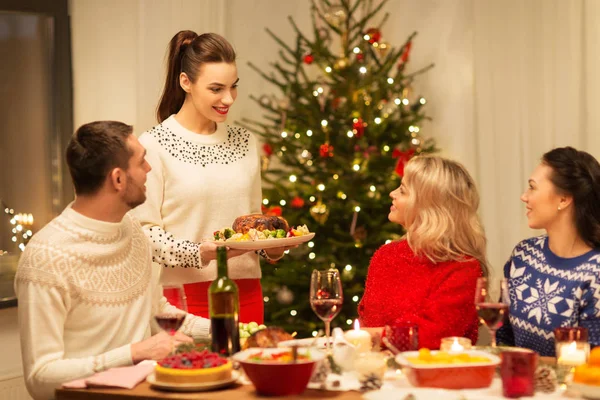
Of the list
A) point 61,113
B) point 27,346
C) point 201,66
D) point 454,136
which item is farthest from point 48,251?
point 454,136

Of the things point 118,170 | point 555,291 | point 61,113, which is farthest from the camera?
point 61,113

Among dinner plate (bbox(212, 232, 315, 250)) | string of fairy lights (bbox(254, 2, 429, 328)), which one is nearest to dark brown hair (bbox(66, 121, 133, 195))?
dinner plate (bbox(212, 232, 315, 250))

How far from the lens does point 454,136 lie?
5.67m

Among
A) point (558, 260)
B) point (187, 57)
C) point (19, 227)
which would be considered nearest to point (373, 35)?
point (187, 57)

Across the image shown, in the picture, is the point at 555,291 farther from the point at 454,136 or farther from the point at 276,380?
the point at 454,136

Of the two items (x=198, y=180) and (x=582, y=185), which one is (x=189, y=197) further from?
(x=582, y=185)

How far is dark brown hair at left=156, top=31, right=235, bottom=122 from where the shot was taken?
3.29 m

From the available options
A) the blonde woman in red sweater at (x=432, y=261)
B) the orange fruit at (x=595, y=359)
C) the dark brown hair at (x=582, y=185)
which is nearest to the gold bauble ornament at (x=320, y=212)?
the blonde woman in red sweater at (x=432, y=261)

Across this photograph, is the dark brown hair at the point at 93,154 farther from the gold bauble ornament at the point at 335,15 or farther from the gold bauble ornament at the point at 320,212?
the gold bauble ornament at the point at 335,15

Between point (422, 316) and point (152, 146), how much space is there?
3.83 ft

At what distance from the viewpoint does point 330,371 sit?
7.38ft

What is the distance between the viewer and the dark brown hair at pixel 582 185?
9.18 feet

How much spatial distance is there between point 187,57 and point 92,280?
1.17m

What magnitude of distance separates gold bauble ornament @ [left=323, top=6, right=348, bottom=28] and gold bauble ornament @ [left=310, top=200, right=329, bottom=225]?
3.65 feet
